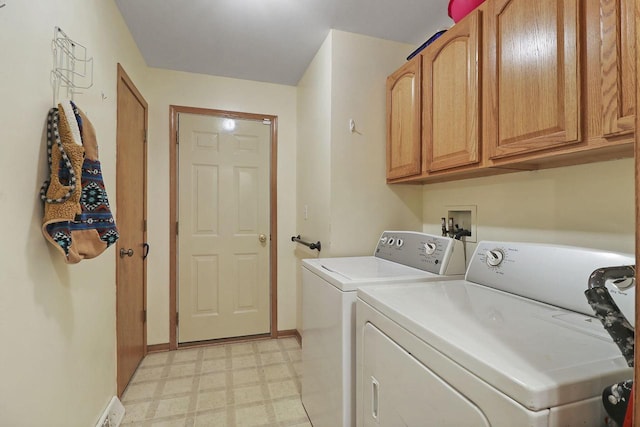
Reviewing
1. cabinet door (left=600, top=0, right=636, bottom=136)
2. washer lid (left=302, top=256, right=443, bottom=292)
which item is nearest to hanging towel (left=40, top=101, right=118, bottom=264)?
washer lid (left=302, top=256, right=443, bottom=292)

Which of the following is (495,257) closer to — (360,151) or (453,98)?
(453,98)

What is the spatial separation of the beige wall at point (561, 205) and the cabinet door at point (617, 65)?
29 centimetres

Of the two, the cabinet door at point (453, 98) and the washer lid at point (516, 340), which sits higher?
the cabinet door at point (453, 98)

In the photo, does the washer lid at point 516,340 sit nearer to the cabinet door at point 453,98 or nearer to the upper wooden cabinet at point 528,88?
the upper wooden cabinet at point 528,88

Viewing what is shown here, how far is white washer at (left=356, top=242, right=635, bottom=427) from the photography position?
1.84 ft

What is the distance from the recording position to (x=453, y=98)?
4.77 feet

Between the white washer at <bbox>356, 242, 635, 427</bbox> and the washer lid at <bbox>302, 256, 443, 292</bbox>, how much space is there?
9cm

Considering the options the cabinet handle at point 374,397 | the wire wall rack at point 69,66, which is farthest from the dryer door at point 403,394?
the wire wall rack at point 69,66

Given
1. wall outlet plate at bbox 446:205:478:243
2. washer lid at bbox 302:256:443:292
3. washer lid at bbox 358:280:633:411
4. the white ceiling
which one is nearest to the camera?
washer lid at bbox 358:280:633:411

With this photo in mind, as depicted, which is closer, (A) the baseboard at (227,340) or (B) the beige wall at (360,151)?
(B) the beige wall at (360,151)

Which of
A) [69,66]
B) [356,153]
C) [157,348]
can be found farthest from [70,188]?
[157,348]

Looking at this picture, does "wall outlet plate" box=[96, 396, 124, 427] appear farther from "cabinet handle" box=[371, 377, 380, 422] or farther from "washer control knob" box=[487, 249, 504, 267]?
"washer control knob" box=[487, 249, 504, 267]

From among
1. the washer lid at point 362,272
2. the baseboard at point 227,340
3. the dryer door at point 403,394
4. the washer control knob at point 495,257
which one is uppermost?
the washer control knob at point 495,257

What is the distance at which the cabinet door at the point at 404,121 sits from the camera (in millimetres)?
1722
